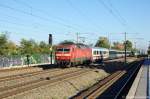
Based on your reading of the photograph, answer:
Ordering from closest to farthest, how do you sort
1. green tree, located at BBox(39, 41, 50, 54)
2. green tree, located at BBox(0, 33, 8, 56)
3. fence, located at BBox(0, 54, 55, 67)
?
fence, located at BBox(0, 54, 55, 67) < green tree, located at BBox(0, 33, 8, 56) < green tree, located at BBox(39, 41, 50, 54)

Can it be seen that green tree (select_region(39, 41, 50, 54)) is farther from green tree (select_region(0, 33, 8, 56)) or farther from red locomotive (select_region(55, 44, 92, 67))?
red locomotive (select_region(55, 44, 92, 67))

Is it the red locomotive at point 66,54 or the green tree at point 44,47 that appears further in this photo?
the green tree at point 44,47

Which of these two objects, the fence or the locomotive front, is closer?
the locomotive front

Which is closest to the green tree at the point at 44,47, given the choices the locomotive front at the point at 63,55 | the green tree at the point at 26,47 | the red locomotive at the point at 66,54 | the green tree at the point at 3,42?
the green tree at the point at 26,47

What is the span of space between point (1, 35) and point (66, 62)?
91.1ft

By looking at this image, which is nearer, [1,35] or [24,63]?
[24,63]

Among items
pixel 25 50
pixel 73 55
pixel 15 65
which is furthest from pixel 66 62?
pixel 25 50

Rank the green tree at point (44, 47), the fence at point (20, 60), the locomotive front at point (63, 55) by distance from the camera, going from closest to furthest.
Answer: the locomotive front at point (63, 55) < the fence at point (20, 60) < the green tree at point (44, 47)

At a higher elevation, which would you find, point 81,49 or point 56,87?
point 81,49

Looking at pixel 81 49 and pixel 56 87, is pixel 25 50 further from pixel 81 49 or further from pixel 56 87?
pixel 56 87

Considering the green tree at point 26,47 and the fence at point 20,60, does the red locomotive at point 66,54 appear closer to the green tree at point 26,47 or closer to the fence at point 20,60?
the fence at point 20,60

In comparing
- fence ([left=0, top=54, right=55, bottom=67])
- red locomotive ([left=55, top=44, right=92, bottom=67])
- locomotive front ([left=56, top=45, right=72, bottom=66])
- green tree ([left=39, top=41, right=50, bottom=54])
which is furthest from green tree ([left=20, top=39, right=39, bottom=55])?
locomotive front ([left=56, top=45, right=72, bottom=66])

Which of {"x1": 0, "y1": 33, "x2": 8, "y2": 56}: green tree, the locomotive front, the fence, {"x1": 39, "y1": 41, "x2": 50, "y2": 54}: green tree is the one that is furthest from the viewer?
{"x1": 39, "y1": 41, "x2": 50, "y2": 54}: green tree

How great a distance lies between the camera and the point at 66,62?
4078cm
